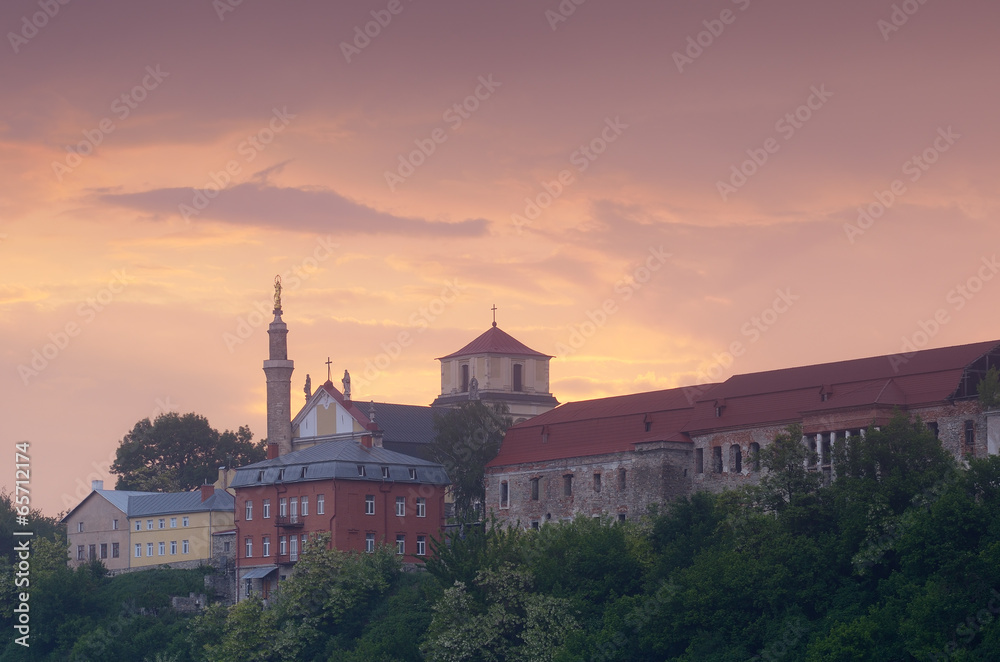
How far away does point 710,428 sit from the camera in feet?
265

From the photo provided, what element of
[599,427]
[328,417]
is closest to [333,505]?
[599,427]

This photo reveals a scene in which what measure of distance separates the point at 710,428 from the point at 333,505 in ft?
68.9

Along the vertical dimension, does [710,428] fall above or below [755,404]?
below

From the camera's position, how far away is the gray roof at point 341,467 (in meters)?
88.9

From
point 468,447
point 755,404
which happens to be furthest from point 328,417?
point 755,404

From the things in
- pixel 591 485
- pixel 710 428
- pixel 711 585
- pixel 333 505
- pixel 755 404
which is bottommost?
pixel 711 585

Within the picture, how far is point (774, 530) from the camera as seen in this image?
2675 inches

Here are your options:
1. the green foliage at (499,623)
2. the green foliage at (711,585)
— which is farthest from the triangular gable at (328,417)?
the green foliage at (499,623)

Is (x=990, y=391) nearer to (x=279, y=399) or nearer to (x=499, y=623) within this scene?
(x=499, y=623)

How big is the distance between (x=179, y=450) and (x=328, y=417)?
84.4ft

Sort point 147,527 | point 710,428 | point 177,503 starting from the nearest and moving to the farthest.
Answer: point 710,428, point 147,527, point 177,503

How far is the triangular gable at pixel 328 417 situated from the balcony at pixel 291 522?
48.5ft

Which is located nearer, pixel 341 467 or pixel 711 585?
pixel 711 585

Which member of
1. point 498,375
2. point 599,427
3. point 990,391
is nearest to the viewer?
point 990,391
